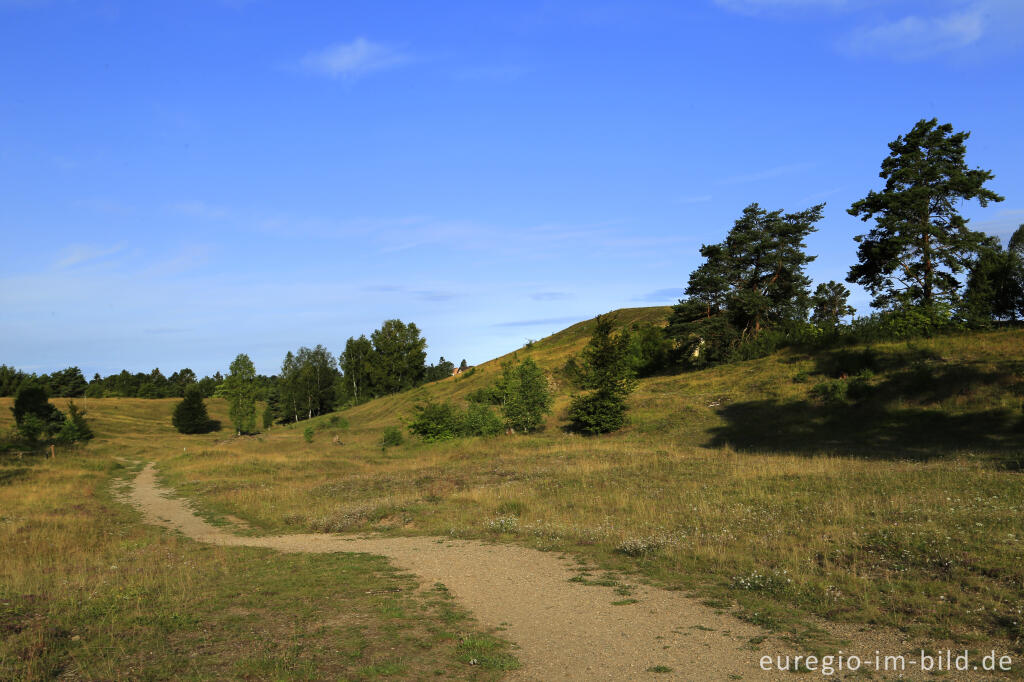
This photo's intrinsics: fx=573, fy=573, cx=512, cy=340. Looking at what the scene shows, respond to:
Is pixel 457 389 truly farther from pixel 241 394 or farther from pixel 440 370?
pixel 440 370

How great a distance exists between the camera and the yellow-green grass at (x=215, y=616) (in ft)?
24.0

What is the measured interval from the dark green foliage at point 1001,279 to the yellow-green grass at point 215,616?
55024 millimetres

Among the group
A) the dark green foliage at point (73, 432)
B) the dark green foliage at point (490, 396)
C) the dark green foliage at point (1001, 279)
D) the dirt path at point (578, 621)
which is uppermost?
the dark green foliage at point (1001, 279)

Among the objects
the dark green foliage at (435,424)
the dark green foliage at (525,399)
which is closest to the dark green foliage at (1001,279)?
the dark green foliage at (525,399)

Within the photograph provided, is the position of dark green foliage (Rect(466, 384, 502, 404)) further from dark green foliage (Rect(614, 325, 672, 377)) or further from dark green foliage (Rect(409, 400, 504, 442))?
dark green foliage (Rect(614, 325, 672, 377))

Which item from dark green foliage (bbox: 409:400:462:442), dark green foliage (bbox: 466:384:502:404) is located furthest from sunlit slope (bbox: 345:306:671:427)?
dark green foliage (bbox: 466:384:502:404)

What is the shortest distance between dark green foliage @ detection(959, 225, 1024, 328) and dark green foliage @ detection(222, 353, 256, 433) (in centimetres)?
9136

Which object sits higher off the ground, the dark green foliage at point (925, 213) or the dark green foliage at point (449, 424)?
the dark green foliage at point (925, 213)

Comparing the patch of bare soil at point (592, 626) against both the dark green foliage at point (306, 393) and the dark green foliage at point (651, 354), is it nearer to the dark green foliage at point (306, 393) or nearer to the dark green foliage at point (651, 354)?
the dark green foliage at point (651, 354)

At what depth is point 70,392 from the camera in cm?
14662

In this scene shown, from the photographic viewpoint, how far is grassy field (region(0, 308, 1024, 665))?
9938 mm

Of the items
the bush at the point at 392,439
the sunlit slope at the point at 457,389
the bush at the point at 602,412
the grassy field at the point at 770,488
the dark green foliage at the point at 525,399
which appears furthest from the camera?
the sunlit slope at the point at 457,389

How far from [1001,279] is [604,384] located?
129 feet

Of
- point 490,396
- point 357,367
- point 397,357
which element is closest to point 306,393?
point 357,367
